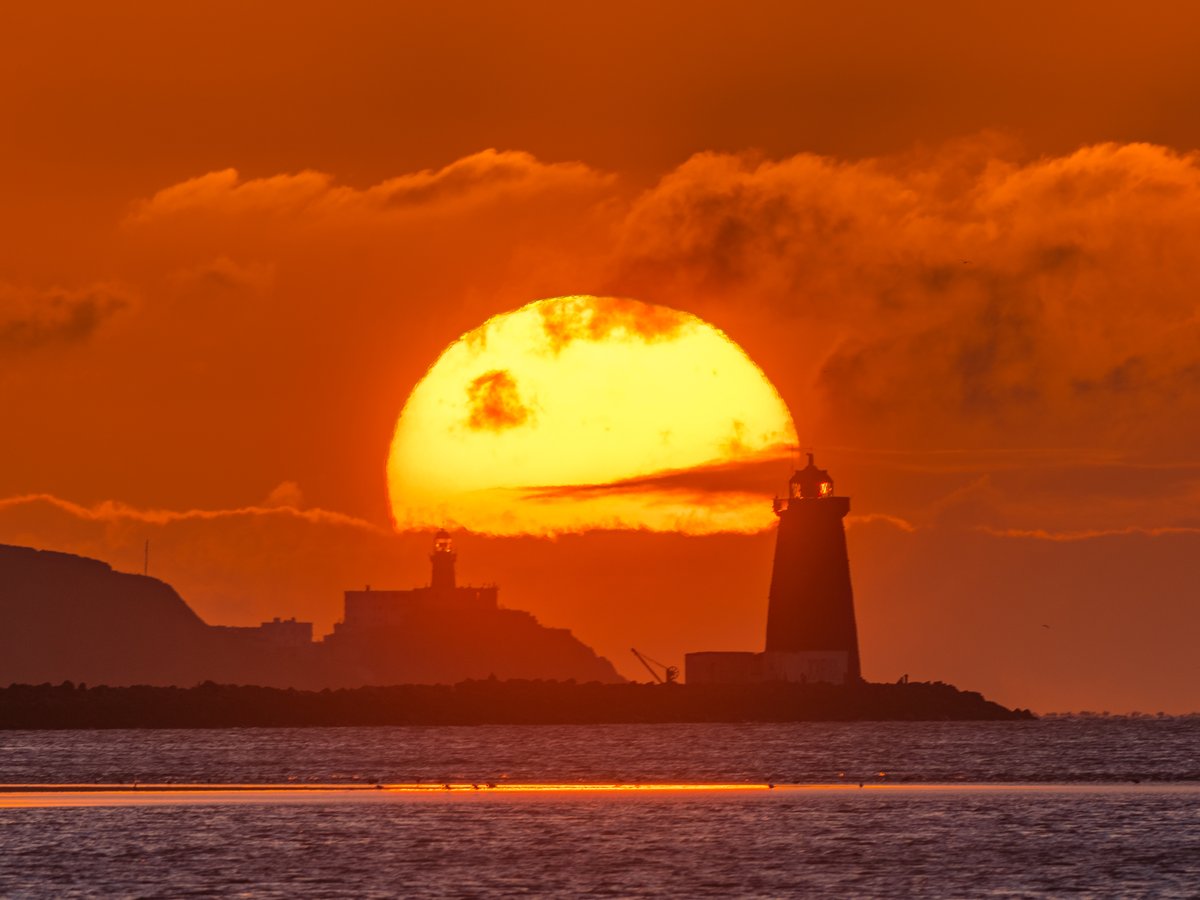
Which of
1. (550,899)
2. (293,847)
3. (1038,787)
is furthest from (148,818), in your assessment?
(1038,787)

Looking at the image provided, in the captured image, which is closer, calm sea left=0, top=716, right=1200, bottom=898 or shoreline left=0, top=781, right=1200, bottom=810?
calm sea left=0, top=716, right=1200, bottom=898

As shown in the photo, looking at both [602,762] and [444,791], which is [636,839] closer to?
[444,791]

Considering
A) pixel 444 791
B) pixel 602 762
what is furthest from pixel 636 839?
pixel 602 762

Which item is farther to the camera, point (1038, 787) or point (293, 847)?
point (1038, 787)

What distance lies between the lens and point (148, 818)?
92.2 metres

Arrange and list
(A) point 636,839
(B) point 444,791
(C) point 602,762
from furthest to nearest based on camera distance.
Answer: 1. (C) point 602,762
2. (B) point 444,791
3. (A) point 636,839

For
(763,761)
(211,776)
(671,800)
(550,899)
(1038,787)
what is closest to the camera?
(550,899)

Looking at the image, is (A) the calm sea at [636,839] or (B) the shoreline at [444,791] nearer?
(A) the calm sea at [636,839]

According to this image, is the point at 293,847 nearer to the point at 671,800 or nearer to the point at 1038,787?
the point at 671,800

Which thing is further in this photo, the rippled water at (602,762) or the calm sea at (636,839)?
the rippled water at (602,762)

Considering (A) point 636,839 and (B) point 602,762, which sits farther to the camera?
Result: (B) point 602,762

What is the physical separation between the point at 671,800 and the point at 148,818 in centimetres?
2623

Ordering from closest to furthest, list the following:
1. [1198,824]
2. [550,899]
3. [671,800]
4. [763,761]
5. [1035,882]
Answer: [550,899] → [1035,882] → [1198,824] → [671,800] → [763,761]

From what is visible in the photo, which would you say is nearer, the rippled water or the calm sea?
the calm sea
